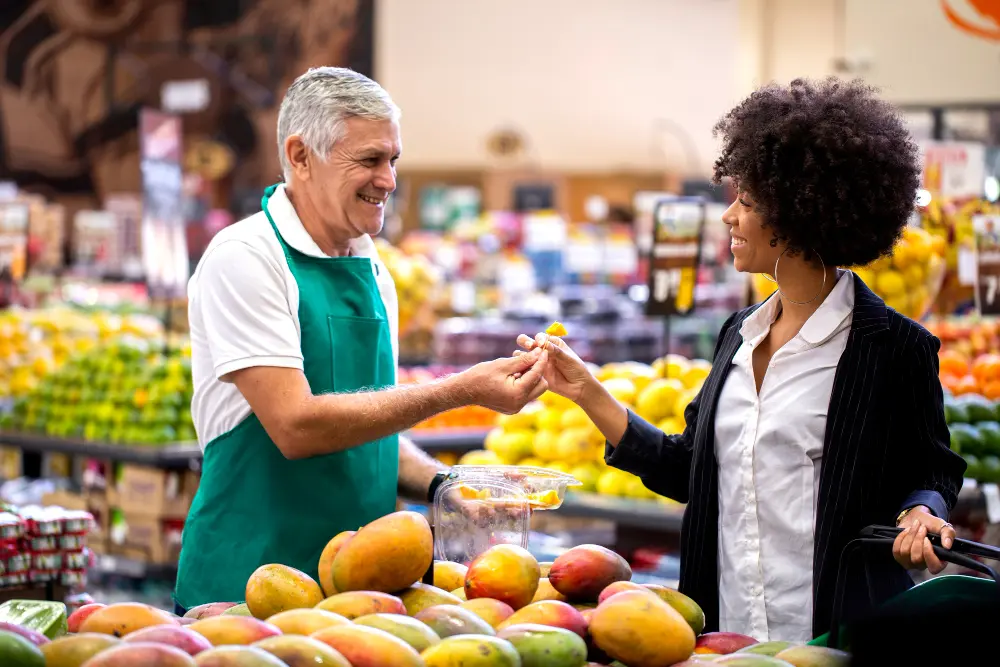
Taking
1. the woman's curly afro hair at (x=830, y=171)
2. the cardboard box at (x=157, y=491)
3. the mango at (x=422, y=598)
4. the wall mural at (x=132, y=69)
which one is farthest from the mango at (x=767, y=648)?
the wall mural at (x=132, y=69)

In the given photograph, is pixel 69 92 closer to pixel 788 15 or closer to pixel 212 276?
pixel 788 15

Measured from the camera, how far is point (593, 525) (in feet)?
16.8

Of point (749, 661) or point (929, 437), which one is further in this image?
point (929, 437)

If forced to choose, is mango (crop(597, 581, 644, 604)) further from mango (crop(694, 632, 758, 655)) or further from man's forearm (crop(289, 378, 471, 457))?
man's forearm (crop(289, 378, 471, 457))

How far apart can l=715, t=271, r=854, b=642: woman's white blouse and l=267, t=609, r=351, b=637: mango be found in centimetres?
99

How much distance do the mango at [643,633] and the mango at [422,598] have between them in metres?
0.26

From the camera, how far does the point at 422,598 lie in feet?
6.34

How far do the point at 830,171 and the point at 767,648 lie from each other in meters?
1.01

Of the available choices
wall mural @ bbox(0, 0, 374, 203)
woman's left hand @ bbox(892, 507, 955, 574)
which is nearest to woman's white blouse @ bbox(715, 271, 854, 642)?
woman's left hand @ bbox(892, 507, 955, 574)

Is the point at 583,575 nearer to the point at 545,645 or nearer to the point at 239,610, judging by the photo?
the point at 545,645

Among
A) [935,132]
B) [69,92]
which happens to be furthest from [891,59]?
[69,92]

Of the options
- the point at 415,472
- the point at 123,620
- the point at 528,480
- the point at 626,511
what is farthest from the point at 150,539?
the point at 123,620

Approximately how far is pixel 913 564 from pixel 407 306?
577 cm

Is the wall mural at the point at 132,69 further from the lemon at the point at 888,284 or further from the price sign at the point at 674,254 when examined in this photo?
the lemon at the point at 888,284
